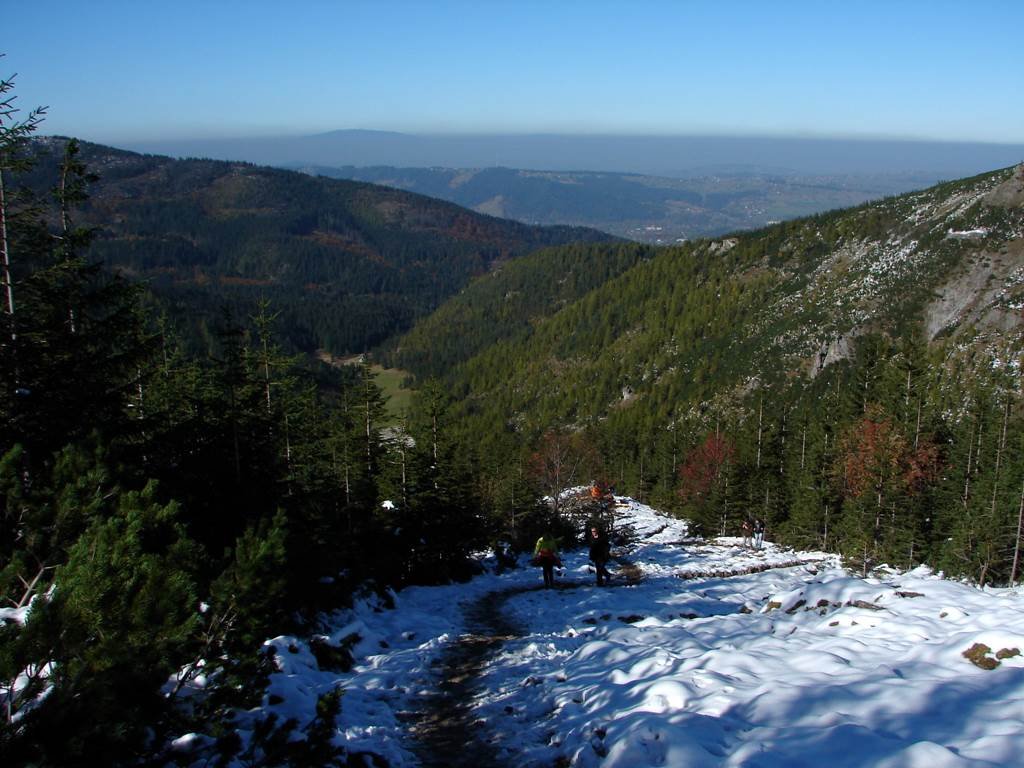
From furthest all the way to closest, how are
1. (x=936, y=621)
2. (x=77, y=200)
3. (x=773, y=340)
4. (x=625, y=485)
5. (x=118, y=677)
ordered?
(x=773, y=340) < (x=625, y=485) < (x=77, y=200) < (x=936, y=621) < (x=118, y=677)

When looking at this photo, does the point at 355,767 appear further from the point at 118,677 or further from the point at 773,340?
the point at 773,340

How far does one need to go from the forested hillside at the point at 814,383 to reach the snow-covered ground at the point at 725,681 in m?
14.4

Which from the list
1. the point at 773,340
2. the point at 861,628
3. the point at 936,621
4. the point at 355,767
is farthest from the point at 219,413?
the point at 773,340

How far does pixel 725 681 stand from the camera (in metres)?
8.80

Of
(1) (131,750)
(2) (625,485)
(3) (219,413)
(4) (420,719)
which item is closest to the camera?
(1) (131,750)

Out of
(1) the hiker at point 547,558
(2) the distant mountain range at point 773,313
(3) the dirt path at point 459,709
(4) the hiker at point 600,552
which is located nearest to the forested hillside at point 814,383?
(2) the distant mountain range at point 773,313

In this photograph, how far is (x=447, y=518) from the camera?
78.2 feet

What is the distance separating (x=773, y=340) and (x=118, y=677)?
119987mm

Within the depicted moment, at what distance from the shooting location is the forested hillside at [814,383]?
34.4 m

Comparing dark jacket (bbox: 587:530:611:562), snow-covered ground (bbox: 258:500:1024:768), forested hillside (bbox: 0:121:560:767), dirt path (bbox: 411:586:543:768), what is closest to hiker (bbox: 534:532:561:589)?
dark jacket (bbox: 587:530:611:562)

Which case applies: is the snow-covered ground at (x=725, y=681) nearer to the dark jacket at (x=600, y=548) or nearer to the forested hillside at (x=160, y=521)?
the forested hillside at (x=160, y=521)

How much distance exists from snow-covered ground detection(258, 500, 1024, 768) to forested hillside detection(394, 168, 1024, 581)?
14399 millimetres

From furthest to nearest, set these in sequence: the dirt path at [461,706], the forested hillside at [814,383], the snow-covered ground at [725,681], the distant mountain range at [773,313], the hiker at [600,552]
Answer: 1. the distant mountain range at [773,313]
2. the forested hillside at [814,383]
3. the hiker at [600,552]
4. the dirt path at [461,706]
5. the snow-covered ground at [725,681]

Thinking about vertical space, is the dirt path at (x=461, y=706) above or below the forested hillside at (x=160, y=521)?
below
